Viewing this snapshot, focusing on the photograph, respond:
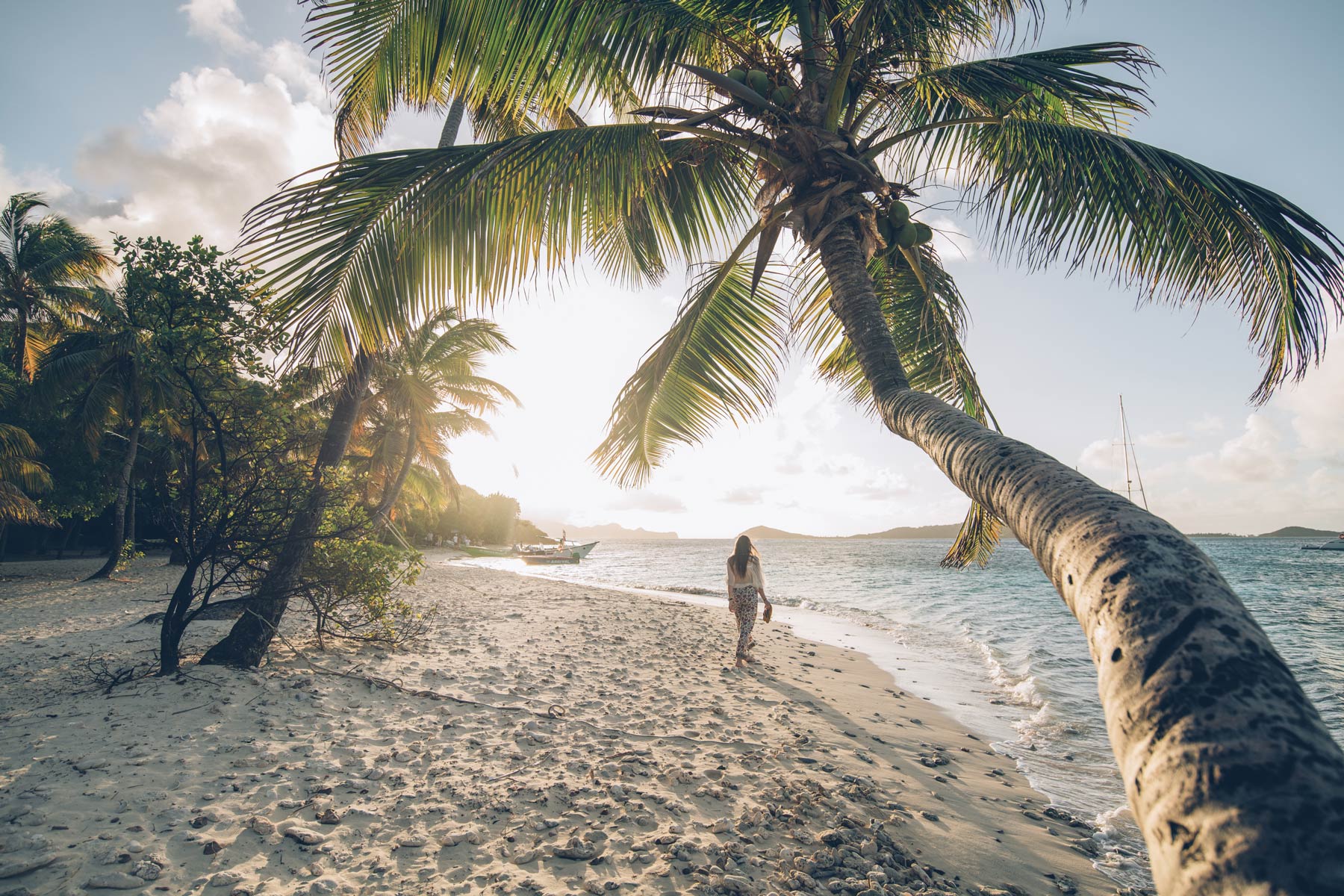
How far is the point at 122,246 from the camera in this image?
15.5 ft

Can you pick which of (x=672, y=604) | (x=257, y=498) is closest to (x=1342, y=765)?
(x=257, y=498)

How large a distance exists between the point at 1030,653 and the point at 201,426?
46.5ft

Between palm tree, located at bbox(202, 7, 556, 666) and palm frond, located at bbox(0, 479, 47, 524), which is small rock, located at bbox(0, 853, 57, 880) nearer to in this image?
palm tree, located at bbox(202, 7, 556, 666)

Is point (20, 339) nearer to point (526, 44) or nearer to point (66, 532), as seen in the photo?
point (66, 532)

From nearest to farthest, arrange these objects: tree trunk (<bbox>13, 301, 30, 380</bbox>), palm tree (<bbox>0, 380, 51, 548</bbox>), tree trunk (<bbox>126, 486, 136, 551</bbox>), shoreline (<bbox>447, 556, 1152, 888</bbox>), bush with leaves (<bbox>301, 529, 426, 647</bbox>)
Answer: shoreline (<bbox>447, 556, 1152, 888</bbox>) → bush with leaves (<bbox>301, 529, 426, 647</bbox>) → palm tree (<bbox>0, 380, 51, 548</bbox>) → tree trunk (<bbox>126, 486, 136, 551</bbox>) → tree trunk (<bbox>13, 301, 30, 380</bbox>)

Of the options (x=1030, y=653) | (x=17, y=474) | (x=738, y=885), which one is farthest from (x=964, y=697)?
(x=17, y=474)

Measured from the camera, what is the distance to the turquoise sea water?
511cm

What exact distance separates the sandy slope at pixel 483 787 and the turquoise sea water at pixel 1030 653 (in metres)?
0.57

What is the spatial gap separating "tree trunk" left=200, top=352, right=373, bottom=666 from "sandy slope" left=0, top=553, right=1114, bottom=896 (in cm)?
41

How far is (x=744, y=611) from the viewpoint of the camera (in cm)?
762

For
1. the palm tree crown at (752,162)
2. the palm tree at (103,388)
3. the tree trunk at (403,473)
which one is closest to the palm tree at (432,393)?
the tree trunk at (403,473)

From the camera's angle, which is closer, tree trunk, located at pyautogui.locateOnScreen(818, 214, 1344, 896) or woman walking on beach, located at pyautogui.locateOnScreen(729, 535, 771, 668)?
tree trunk, located at pyautogui.locateOnScreen(818, 214, 1344, 896)

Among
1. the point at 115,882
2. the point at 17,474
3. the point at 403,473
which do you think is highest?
the point at 403,473

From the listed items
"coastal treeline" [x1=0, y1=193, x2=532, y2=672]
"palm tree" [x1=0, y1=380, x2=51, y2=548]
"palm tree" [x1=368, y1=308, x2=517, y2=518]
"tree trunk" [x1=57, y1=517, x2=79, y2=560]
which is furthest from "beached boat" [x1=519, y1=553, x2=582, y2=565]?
"palm tree" [x1=0, y1=380, x2=51, y2=548]
